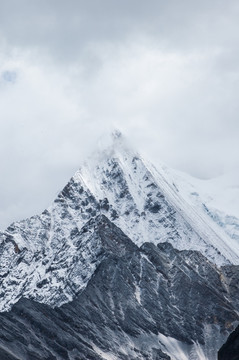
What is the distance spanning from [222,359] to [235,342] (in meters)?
2.89

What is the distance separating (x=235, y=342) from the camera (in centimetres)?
7469

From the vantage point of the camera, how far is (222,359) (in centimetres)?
7619
